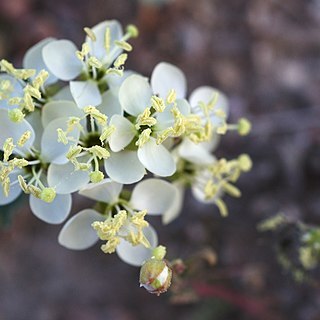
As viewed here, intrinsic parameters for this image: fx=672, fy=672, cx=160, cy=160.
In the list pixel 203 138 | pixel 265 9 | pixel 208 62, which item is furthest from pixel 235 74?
pixel 203 138

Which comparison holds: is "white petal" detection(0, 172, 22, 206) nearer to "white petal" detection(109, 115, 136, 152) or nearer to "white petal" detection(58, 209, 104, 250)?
"white petal" detection(58, 209, 104, 250)

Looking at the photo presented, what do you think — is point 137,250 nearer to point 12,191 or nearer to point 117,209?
point 117,209

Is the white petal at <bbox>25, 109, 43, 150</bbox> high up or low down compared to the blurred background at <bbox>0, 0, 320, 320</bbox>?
up

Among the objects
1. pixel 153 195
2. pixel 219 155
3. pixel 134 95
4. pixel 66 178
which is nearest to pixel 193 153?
pixel 153 195

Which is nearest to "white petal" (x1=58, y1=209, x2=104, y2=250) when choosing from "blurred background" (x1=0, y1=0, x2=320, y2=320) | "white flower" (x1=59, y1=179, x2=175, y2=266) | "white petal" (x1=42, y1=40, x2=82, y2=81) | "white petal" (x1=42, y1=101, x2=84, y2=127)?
"white flower" (x1=59, y1=179, x2=175, y2=266)

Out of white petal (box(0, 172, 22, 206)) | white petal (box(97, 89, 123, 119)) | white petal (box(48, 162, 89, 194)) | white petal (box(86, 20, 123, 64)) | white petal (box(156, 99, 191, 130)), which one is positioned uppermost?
white petal (box(86, 20, 123, 64))

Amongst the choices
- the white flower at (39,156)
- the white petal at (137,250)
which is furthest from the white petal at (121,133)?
the white petal at (137,250)
